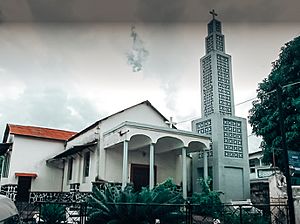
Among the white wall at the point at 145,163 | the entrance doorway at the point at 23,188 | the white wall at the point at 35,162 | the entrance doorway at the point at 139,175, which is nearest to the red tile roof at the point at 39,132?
the white wall at the point at 35,162

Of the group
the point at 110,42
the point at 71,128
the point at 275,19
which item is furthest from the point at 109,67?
the point at 71,128

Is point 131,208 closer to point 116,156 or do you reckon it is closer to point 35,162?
point 116,156

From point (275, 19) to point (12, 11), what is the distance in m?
2.10

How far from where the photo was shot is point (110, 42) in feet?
8.84

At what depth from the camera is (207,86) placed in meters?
12.0

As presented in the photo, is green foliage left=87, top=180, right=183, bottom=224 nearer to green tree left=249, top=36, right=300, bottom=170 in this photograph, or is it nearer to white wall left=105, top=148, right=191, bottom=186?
white wall left=105, top=148, right=191, bottom=186

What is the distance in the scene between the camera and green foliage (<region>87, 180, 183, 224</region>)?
6062 millimetres

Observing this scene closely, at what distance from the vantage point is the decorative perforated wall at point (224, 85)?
11.7 metres

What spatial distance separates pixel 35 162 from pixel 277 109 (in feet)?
37.5

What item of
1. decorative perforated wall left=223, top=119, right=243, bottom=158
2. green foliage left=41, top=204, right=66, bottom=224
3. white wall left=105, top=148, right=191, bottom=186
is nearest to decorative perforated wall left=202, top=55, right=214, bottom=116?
decorative perforated wall left=223, top=119, right=243, bottom=158

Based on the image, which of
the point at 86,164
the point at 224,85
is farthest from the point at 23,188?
the point at 224,85

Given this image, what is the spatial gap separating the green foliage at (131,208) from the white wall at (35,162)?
9.11 meters

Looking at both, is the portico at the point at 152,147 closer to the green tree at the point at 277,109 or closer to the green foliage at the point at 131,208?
the green tree at the point at 277,109

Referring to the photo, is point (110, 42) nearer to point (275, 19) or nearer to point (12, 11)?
point (12, 11)
